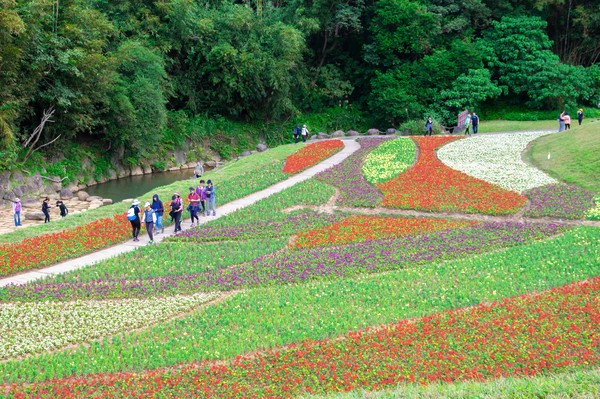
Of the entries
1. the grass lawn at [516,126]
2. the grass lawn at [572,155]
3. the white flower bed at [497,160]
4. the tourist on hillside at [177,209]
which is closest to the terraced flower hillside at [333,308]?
the tourist on hillside at [177,209]

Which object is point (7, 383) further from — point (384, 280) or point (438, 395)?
point (384, 280)

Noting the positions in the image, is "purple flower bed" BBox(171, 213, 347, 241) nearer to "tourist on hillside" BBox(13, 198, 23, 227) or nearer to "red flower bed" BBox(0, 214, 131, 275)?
"red flower bed" BBox(0, 214, 131, 275)

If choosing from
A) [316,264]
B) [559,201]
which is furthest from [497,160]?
[316,264]

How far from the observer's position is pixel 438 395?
10.3 meters

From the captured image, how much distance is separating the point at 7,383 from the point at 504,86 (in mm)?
51901

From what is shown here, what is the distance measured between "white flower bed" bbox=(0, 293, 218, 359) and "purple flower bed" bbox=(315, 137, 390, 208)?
11904 mm

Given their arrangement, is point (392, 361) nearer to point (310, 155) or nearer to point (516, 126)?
point (310, 155)

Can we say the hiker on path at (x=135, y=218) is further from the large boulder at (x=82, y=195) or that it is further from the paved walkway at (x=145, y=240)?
the large boulder at (x=82, y=195)

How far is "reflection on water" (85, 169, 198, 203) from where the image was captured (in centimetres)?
4266

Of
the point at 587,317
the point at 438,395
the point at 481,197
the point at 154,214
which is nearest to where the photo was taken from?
the point at 438,395

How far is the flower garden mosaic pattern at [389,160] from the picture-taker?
109 ft

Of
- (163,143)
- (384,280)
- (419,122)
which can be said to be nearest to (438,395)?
(384,280)

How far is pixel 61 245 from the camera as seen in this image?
896 inches

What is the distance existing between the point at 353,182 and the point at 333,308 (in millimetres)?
16635
